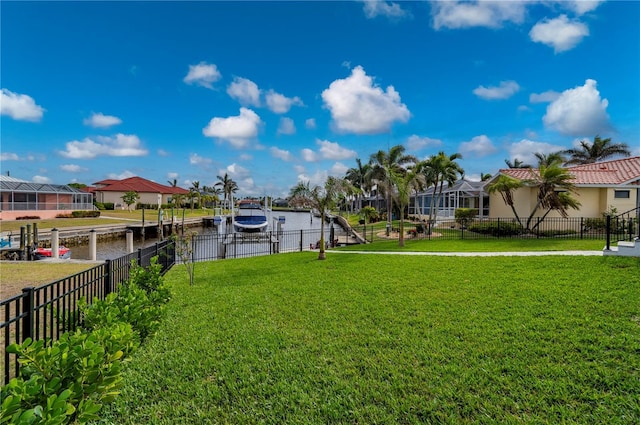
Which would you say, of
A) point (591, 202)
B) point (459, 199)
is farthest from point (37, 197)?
point (591, 202)

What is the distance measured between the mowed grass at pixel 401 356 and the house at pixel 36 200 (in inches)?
1423

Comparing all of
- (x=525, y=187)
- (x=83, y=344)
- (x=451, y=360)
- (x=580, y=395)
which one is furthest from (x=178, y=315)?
(x=525, y=187)

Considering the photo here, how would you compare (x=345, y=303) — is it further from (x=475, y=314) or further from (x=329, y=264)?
(x=329, y=264)

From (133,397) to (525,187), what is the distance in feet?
76.4

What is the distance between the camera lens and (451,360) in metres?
3.96

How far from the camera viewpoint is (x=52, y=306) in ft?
12.3

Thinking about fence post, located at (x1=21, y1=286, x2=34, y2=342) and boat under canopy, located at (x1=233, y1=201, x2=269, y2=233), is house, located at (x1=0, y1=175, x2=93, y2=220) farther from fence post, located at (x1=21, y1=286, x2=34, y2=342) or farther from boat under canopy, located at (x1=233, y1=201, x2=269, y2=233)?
fence post, located at (x1=21, y1=286, x2=34, y2=342)

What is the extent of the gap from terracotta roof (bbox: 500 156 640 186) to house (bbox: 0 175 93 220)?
1703 inches

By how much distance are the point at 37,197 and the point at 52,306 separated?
4083 centimetres

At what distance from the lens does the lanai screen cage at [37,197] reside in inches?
1250

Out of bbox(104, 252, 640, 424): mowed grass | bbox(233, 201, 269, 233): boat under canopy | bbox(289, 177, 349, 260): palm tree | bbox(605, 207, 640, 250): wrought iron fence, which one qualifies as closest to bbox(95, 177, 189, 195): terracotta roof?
bbox(233, 201, 269, 233): boat under canopy

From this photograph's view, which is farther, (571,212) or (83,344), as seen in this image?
(571,212)

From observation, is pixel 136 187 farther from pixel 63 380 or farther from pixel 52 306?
pixel 63 380

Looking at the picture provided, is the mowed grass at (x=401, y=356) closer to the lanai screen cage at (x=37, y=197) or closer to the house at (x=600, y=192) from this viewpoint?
the house at (x=600, y=192)
